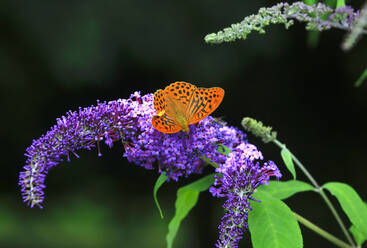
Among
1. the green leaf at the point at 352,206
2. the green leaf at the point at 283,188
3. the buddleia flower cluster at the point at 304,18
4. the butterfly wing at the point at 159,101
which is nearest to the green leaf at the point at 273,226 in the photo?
the green leaf at the point at 283,188

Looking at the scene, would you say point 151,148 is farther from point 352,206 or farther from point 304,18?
point 352,206

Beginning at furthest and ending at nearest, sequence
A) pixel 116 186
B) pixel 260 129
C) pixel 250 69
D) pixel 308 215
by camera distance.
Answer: pixel 116 186 → pixel 308 215 → pixel 250 69 → pixel 260 129

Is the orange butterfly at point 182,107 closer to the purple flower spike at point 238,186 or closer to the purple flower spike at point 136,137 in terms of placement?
the purple flower spike at point 136,137

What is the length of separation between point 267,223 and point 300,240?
13 centimetres

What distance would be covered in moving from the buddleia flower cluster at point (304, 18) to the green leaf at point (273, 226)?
63cm

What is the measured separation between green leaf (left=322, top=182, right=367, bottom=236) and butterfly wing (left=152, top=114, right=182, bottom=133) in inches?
29.4

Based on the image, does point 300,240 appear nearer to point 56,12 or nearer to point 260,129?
point 260,129

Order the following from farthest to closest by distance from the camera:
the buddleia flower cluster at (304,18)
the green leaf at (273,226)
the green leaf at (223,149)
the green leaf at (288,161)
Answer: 1. the green leaf at (223,149)
2. the green leaf at (288,161)
3. the green leaf at (273,226)
4. the buddleia flower cluster at (304,18)

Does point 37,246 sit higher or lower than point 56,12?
lower

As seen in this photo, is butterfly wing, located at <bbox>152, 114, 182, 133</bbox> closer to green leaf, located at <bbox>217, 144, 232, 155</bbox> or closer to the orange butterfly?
the orange butterfly

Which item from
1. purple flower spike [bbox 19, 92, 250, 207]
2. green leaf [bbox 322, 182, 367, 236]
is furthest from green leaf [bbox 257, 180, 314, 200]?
purple flower spike [bbox 19, 92, 250, 207]

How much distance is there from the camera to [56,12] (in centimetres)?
527

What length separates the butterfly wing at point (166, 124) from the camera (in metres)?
1.67

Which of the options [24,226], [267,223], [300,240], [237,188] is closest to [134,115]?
[237,188]
